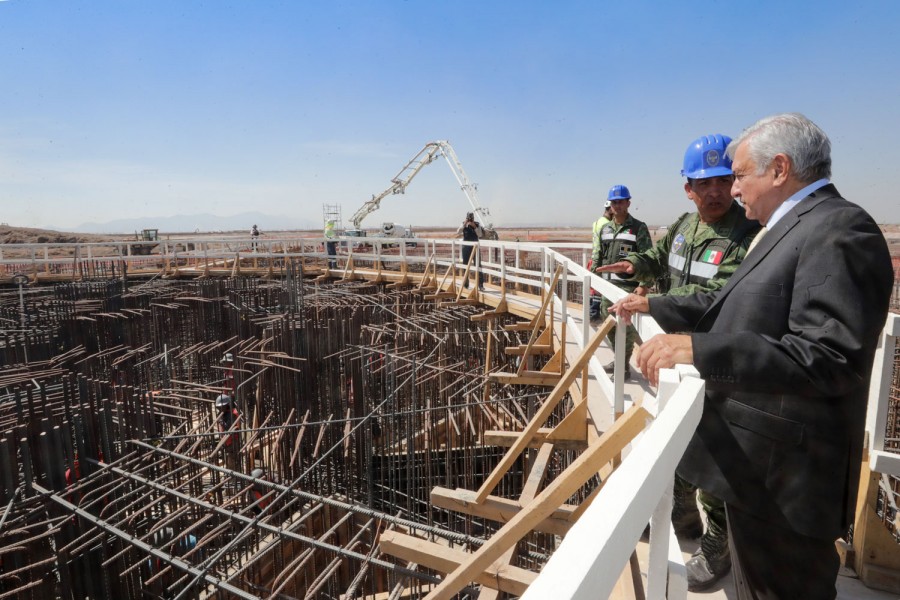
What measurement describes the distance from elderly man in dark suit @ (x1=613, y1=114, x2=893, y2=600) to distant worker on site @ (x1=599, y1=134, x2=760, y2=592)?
0.87m

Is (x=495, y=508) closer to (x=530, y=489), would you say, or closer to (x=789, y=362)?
(x=530, y=489)

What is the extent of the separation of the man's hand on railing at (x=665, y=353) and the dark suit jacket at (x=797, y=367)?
2cm

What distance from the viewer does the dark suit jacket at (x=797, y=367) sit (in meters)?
1.34

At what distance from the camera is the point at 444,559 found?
2.61 meters

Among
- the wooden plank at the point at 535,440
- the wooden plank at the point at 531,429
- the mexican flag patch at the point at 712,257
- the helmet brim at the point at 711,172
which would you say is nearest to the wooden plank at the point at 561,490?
the wooden plank at the point at 531,429

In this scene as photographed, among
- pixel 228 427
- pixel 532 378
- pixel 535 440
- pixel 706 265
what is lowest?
pixel 228 427

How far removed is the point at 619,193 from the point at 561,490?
4.54m

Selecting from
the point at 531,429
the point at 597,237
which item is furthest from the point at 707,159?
the point at 597,237

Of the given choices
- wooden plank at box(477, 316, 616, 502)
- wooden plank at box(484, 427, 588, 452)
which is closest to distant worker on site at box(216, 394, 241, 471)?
wooden plank at box(484, 427, 588, 452)

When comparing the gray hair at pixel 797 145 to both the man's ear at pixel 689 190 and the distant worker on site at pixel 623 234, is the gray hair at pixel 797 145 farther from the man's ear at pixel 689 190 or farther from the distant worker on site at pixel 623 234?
the distant worker on site at pixel 623 234

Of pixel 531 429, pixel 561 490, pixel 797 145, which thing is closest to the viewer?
pixel 797 145

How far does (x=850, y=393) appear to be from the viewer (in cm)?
148

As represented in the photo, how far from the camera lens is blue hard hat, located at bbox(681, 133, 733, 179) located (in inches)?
110

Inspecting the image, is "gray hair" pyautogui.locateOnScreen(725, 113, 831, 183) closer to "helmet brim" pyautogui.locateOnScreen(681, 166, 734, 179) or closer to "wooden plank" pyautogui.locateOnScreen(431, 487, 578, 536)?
"helmet brim" pyautogui.locateOnScreen(681, 166, 734, 179)
